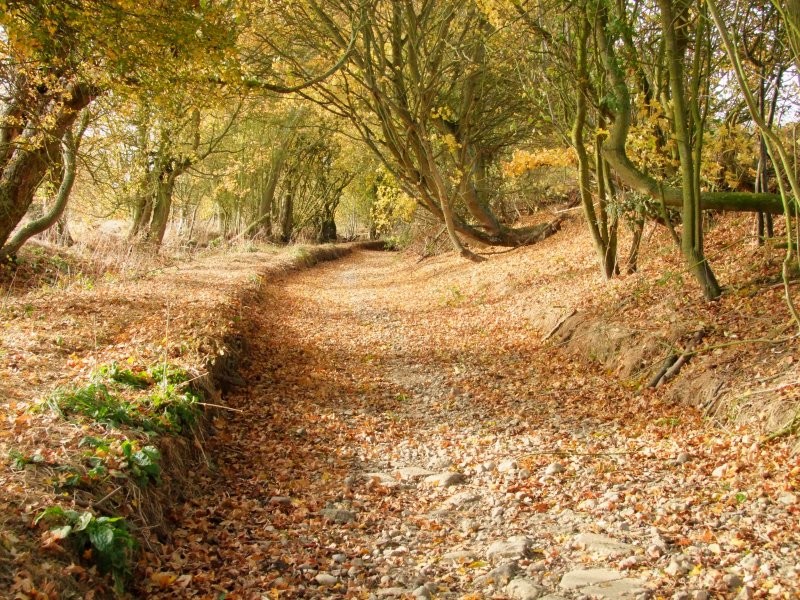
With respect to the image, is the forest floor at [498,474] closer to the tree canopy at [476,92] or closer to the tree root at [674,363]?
the tree root at [674,363]

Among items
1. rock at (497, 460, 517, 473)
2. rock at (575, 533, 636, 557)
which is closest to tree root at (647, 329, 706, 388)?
rock at (497, 460, 517, 473)

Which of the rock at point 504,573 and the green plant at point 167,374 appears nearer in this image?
the rock at point 504,573

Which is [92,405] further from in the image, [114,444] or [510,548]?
[510,548]

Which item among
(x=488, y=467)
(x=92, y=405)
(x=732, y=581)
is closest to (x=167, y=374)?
(x=92, y=405)

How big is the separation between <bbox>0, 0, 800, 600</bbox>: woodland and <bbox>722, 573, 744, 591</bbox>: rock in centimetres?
2

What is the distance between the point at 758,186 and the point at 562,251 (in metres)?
6.83

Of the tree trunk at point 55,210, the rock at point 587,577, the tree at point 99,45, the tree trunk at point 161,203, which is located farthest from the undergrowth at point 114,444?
the tree trunk at point 161,203

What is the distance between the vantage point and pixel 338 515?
452 centimetres

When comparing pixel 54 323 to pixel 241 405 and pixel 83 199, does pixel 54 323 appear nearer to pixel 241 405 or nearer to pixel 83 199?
pixel 241 405

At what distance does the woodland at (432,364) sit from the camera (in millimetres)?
3635

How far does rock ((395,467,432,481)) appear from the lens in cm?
521

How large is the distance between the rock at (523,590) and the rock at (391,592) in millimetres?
607

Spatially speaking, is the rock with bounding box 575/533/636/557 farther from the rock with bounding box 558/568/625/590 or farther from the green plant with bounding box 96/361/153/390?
the green plant with bounding box 96/361/153/390

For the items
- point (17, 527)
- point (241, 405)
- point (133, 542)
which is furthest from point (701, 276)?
point (17, 527)
